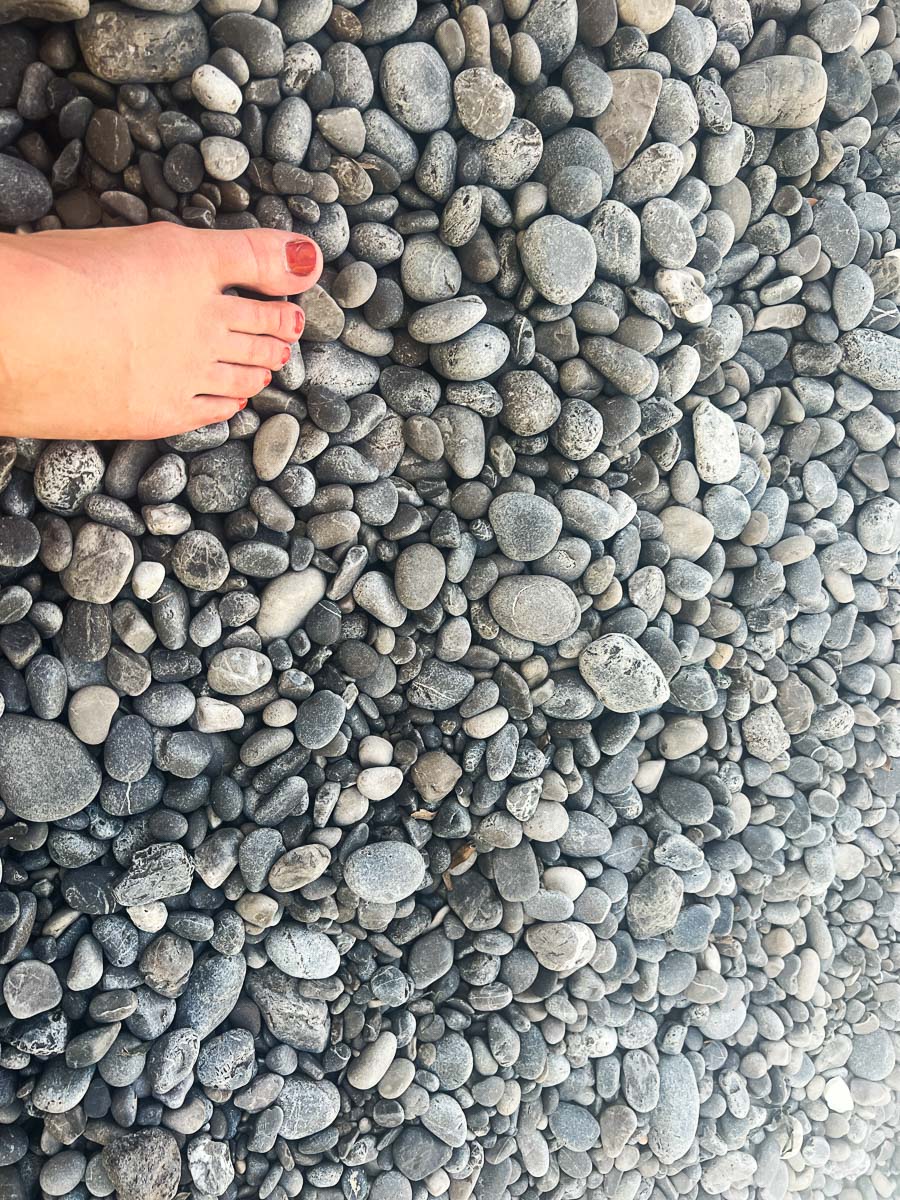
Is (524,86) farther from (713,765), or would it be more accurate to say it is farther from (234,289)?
(713,765)

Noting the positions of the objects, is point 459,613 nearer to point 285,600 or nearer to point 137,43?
point 285,600

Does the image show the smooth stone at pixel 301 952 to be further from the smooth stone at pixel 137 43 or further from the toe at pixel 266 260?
the smooth stone at pixel 137 43

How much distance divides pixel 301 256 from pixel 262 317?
9cm

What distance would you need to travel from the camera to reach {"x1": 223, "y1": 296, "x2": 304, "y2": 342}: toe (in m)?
1.00

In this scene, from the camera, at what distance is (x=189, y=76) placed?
0.94m

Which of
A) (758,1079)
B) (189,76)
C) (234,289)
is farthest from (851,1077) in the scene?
(189,76)

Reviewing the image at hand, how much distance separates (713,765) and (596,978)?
0.36 metres

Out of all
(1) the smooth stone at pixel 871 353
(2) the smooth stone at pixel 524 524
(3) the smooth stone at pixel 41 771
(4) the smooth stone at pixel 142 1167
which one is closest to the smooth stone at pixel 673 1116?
(4) the smooth stone at pixel 142 1167

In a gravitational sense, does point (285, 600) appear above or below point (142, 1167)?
above

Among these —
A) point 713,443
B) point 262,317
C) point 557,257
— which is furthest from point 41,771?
point 713,443

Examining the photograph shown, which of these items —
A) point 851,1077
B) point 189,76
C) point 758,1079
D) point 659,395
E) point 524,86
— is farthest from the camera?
point 851,1077

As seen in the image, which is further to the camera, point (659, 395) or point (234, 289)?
point (659, 395)

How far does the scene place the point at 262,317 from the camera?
100cm

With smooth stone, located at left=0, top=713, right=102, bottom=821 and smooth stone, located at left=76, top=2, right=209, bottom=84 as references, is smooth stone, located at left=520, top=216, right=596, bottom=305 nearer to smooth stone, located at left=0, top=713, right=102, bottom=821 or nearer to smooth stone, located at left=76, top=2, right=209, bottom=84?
smooth stone, located at left=76, top=2, right=209, bottom=84
